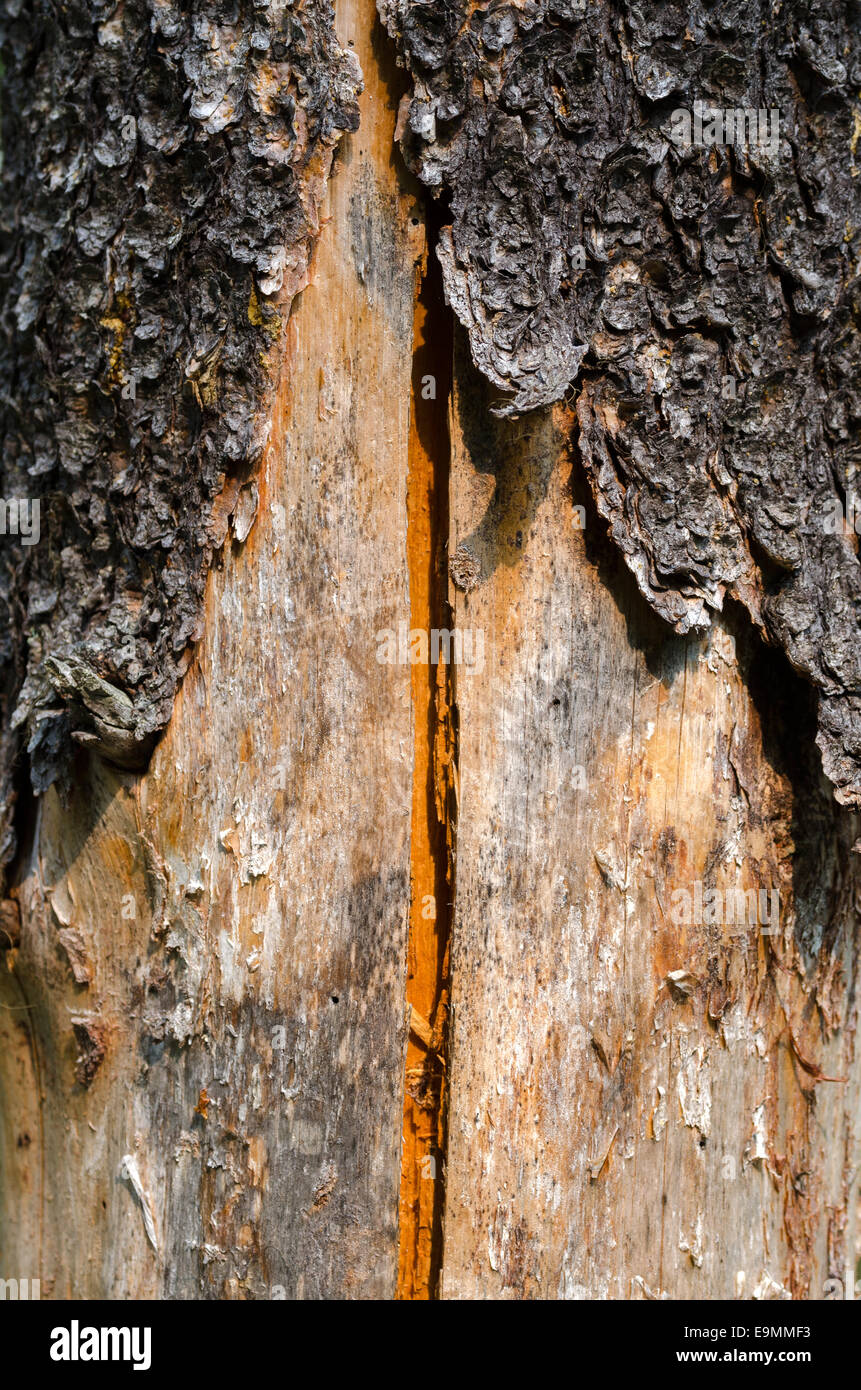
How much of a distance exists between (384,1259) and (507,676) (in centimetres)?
97

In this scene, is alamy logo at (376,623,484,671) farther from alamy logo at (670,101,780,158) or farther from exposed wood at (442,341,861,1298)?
alamy logo at (670,101,780,158)

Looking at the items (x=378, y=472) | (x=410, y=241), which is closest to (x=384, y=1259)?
(x=378, y=472)

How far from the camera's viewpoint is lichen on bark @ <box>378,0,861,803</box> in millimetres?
1395

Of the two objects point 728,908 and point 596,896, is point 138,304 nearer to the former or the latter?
point 596,896

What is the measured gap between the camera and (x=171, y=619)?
5.19 feet

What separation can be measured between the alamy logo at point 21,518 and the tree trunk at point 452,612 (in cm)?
11

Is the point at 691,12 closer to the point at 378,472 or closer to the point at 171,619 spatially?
the point at 378,472

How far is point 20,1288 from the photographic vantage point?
1.86 metres

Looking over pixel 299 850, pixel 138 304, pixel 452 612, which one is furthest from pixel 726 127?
pixel 299 850
